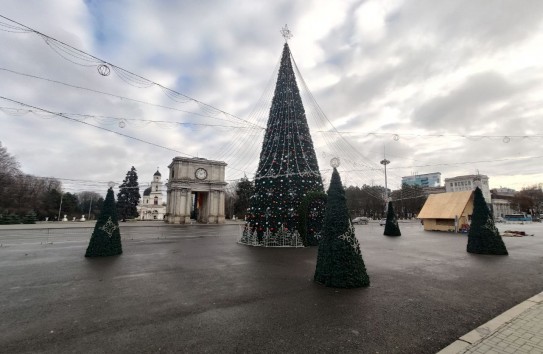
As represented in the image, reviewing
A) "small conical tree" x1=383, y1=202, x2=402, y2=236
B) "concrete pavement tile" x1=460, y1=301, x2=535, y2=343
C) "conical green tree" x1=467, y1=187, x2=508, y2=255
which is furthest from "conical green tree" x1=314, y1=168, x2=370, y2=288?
"small conical tree" x1=383, y1=202, x2=402, y2=236

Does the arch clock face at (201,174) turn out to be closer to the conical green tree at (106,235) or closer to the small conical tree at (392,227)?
the small conical tree at (392,227)

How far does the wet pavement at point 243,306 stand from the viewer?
430 centimetres

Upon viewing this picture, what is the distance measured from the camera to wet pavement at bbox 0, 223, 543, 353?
430cm

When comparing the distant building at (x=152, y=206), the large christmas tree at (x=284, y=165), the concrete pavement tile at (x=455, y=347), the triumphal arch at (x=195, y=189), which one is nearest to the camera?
the concrete pavement tile at (x=455, y=347)

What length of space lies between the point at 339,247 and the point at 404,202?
86840 mm

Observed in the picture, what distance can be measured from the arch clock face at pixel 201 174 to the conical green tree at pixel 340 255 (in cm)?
4794

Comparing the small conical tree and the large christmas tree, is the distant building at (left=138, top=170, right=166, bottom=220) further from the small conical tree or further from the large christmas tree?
the small conical tree

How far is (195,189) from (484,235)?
46.8m

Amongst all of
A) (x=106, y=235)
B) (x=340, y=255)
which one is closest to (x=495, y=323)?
(x=340, y=255)

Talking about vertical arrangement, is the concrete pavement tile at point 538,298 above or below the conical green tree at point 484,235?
below

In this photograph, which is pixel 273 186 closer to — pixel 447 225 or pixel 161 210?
pixel 447 225

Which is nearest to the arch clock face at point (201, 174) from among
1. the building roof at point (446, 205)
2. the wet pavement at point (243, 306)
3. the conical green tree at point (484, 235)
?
the building roof at point (446, 205)

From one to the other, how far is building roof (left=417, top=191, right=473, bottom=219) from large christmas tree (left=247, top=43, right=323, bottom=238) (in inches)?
780

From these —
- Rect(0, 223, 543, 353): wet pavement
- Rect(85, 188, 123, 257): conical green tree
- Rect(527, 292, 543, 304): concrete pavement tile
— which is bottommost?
Rect(0, 223, 543, 353): wet pavement
